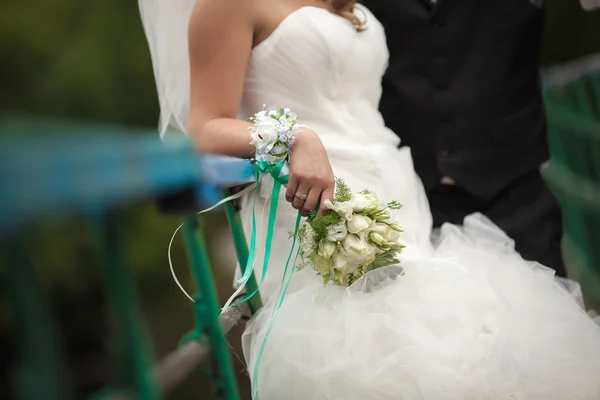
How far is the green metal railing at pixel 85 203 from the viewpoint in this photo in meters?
0.25

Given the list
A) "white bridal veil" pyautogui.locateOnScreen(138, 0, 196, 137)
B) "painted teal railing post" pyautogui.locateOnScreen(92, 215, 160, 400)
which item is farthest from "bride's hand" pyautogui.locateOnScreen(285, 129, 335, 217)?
"painted teal railing post" pyautogui.locateOnScreen(92, 215, 160, 400)

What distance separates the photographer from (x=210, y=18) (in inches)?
37.4

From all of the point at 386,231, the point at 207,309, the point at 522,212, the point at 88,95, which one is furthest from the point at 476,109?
the point at 88,95

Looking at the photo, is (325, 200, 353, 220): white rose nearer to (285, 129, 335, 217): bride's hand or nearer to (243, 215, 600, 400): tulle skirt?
(285, 129, 335, 217): bride's hand

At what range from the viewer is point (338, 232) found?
2.85ft

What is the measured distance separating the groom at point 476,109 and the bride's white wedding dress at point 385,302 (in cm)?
28

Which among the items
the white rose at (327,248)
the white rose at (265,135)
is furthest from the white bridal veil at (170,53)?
the white rose at (327,248)

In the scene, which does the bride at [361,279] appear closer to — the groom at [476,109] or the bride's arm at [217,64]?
the bride's arm at [217,64]

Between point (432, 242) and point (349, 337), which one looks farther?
point (432, 242)

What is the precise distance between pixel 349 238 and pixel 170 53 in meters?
0.53

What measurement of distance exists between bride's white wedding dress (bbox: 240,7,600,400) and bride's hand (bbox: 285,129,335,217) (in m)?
0.16

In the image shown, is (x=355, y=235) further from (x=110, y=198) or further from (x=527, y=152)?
(x=527, y=152)

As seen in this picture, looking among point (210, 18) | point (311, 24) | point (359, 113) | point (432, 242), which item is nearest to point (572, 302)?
point (432, 242)

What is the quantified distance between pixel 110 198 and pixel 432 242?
1.00 m
